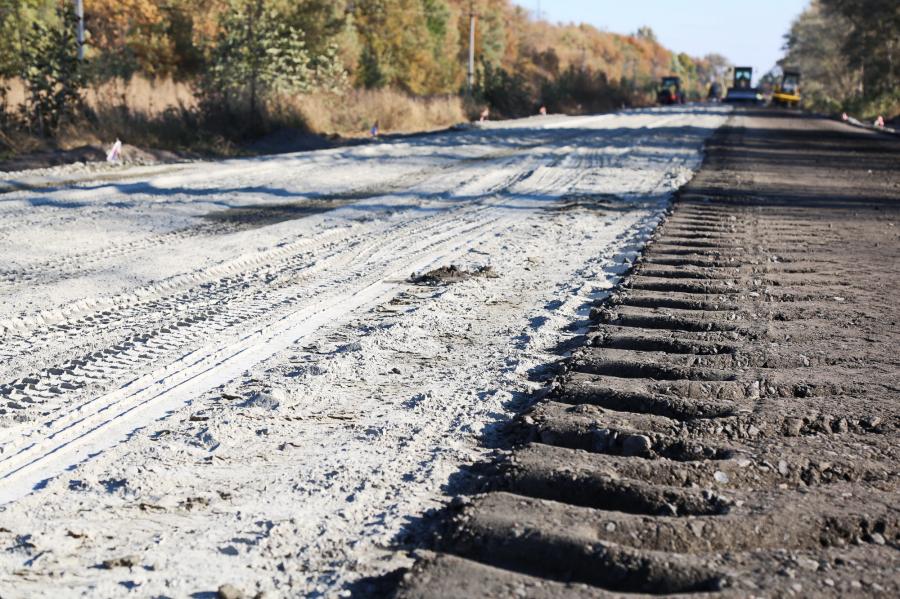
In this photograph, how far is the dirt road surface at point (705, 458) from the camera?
2617 mm

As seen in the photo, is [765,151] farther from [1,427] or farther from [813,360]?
[1,427]

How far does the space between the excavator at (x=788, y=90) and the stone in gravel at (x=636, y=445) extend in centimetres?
7303

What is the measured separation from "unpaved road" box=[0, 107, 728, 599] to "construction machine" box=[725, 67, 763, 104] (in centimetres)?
6724

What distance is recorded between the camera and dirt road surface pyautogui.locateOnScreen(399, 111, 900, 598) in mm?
2617

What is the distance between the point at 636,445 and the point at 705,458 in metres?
0.26

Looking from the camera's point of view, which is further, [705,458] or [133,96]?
[133,96]

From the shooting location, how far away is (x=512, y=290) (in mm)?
6809

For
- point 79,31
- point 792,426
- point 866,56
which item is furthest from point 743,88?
point 792,426

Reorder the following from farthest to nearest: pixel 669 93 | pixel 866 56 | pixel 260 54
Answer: pixel 669 93
pixel 866 56
pixel 260 54

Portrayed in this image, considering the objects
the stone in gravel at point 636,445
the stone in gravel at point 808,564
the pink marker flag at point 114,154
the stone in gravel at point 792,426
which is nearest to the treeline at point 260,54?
the pink marker flag at point 114,154

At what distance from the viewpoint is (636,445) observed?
356 centimetres

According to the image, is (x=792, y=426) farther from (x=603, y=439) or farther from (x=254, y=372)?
(x=254, y=372)

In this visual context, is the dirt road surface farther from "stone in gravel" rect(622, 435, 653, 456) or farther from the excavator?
the excavator

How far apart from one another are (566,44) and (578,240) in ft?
348
